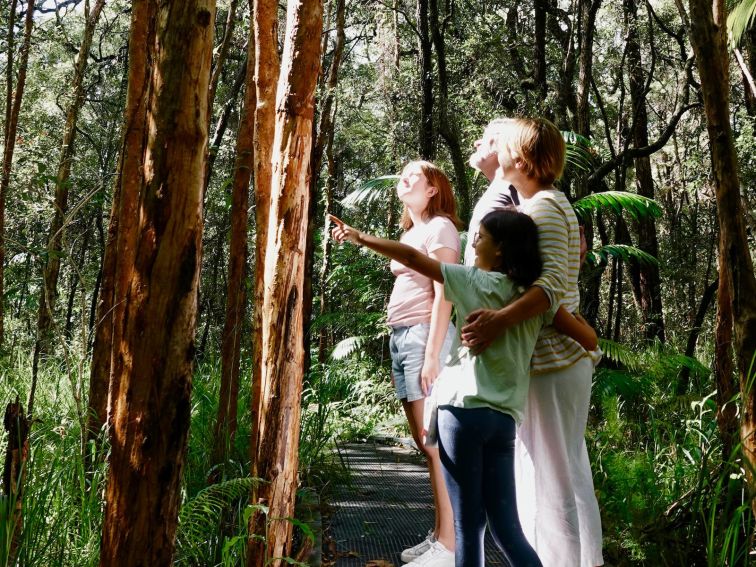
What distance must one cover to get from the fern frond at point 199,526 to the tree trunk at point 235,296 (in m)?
0.66

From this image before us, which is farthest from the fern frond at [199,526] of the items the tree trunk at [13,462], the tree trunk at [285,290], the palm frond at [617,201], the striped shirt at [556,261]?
the palm frond at [617,201]

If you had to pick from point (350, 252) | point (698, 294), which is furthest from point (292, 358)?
point (698, 294)

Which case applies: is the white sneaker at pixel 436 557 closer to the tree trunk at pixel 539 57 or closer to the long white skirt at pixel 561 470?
the long white skirt at pixel 561 470

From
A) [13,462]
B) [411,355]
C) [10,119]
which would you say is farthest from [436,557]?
[10,119]

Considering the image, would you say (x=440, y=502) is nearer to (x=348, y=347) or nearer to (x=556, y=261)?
(x=556, y=261)

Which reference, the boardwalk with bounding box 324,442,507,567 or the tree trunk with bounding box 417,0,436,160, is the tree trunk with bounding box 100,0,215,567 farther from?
the tree trunk with bounding box 417,0,436,160

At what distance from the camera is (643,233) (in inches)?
542

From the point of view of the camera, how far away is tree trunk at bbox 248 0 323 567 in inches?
119

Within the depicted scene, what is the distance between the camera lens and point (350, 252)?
11617 mm

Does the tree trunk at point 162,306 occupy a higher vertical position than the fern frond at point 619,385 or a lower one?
higher

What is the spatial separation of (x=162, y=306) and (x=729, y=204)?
236cm

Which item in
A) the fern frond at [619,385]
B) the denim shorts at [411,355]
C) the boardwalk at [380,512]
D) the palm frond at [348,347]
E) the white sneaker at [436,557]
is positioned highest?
the denim shorts at [411,355]

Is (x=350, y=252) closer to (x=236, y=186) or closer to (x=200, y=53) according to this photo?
(x=236, y=186)

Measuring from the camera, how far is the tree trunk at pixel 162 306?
81.0 inches
